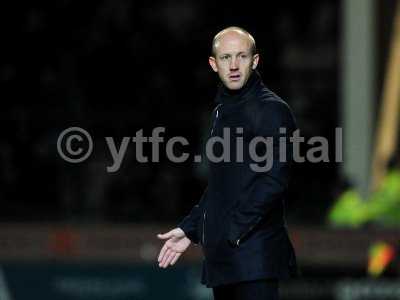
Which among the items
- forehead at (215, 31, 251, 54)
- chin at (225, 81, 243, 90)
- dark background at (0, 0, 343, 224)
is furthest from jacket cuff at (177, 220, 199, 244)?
dark background at (0, 0, 343, 224)

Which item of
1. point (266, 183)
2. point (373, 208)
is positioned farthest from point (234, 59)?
point (373, 208)

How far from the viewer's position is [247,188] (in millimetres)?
3559

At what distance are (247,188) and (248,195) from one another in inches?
1.0

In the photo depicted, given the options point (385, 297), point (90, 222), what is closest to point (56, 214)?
point (90, 222)

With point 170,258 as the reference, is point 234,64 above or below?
above

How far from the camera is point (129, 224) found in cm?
932

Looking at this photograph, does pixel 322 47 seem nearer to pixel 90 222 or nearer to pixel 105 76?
pixel 105 76

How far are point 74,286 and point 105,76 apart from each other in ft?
7.86

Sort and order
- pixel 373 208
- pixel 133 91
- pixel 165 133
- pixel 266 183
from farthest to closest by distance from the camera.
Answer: pixel 133 91 < pixel 165 133 < pixel 373 208 < pixel 266 183

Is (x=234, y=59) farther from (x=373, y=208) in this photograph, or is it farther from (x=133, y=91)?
(x=133, y=91)

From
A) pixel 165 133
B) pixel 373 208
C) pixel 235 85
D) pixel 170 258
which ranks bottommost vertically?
pixel 170 258

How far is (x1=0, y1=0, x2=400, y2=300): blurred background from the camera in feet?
29.5

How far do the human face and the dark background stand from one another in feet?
19.2

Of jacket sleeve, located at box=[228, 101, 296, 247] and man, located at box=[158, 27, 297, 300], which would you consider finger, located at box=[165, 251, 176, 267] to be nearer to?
man, located at box=[158, 27, 297, 300]
